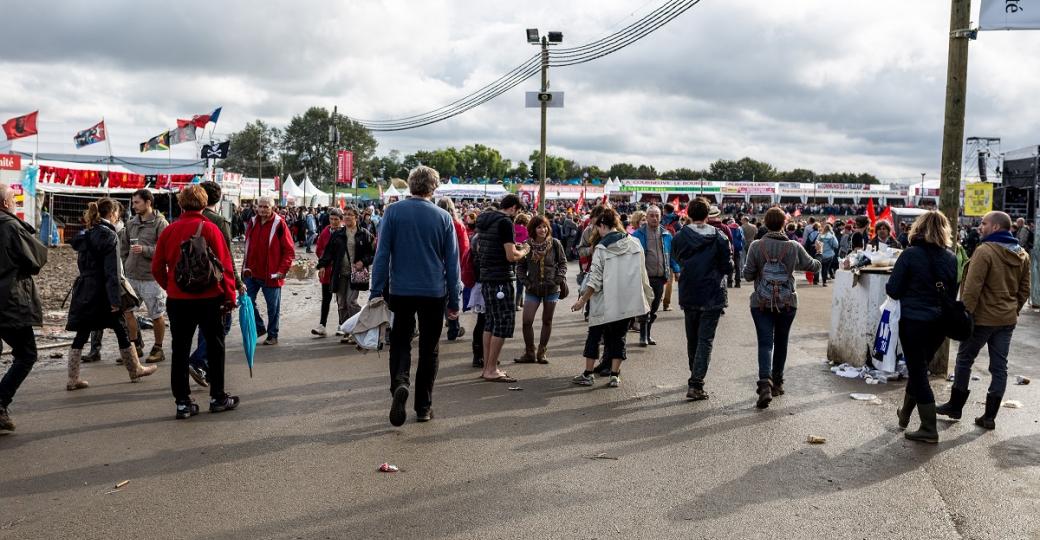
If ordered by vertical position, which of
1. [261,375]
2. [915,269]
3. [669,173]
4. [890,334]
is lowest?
[261,375]

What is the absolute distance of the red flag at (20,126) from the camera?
3341 centimetres

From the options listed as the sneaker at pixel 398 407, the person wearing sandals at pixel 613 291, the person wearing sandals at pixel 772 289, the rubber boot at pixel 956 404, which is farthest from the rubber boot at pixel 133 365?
the rubber boot at pixel 956 404

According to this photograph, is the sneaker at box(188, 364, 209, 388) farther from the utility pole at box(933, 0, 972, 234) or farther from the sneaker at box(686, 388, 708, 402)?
the utility pole at box(933, 0, 972, 234)

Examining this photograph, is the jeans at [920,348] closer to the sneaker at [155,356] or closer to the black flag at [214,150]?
the sneaker at [155,356]

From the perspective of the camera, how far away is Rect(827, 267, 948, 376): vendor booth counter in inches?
329

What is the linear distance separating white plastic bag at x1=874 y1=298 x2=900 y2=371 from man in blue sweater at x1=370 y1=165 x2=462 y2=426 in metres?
4.55

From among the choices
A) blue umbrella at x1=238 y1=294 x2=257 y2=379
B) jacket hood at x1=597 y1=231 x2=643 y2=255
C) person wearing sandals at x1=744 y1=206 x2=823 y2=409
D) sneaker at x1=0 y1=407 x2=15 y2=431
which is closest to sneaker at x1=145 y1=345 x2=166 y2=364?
blue umbrella at x1=238 y1=294 x2=257 y2=379

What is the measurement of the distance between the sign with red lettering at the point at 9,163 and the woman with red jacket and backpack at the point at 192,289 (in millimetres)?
24726

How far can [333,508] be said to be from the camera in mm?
4305

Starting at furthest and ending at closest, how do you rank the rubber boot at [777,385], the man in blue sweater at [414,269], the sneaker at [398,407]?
the rubber boot at [777,385], the man in blue sweater at [414,269], the sneaker at [398,407]

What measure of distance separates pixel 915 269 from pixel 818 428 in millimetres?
1402

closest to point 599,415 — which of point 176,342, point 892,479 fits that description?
point 892,479

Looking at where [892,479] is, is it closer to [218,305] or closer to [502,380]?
[502,380]

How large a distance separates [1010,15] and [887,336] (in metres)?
3.33
